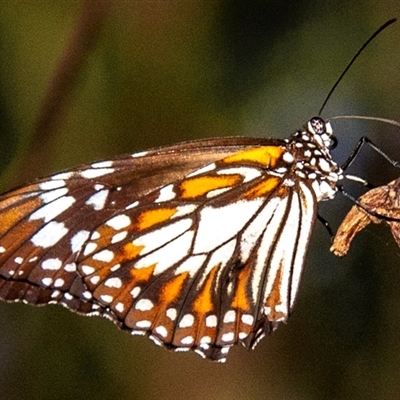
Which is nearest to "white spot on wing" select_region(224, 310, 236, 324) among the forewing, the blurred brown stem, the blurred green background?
the forewing

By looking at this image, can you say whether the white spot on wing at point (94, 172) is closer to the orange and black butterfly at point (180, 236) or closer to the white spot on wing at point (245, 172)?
the orange and black butterfly at point (180, 236)

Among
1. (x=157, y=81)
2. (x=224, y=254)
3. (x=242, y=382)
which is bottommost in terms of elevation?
(x=242, y=382)

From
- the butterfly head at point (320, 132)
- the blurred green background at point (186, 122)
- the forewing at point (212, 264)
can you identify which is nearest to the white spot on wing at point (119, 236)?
the forewing at point (212, 264)

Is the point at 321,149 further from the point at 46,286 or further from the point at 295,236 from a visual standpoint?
the point at 46,286

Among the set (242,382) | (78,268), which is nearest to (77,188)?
(78,268)

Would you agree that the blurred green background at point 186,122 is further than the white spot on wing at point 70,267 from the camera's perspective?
Yes

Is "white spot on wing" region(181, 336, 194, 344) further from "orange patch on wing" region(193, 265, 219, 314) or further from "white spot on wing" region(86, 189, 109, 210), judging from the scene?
"white spot on wing" region(86, 189, 109, 210)
